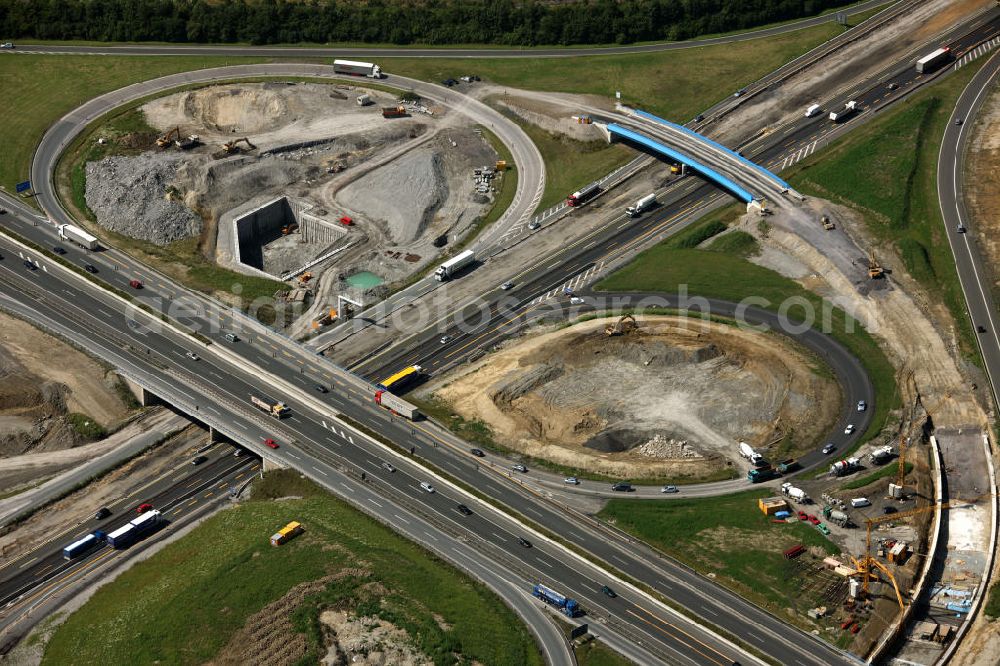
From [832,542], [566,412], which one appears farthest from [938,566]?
[566,412]

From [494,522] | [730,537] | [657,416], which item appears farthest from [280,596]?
[657,416]

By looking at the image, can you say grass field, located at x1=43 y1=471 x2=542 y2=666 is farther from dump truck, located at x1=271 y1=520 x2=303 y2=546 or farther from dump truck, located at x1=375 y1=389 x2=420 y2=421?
dump truck, located at x1=375 y1=389 x2=420 y2=421

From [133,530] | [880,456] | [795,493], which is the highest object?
[880,456]

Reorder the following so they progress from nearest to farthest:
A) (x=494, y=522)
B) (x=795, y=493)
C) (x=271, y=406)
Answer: (x=494, y=522), (x=795, y=493), (x=271, y=406)

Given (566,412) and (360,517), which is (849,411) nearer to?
(566,412)

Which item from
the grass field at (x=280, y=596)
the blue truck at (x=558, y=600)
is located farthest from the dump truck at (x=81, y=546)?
the blue truck at (x=558, y=600)

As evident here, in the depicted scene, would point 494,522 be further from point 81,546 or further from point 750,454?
point 81,546
